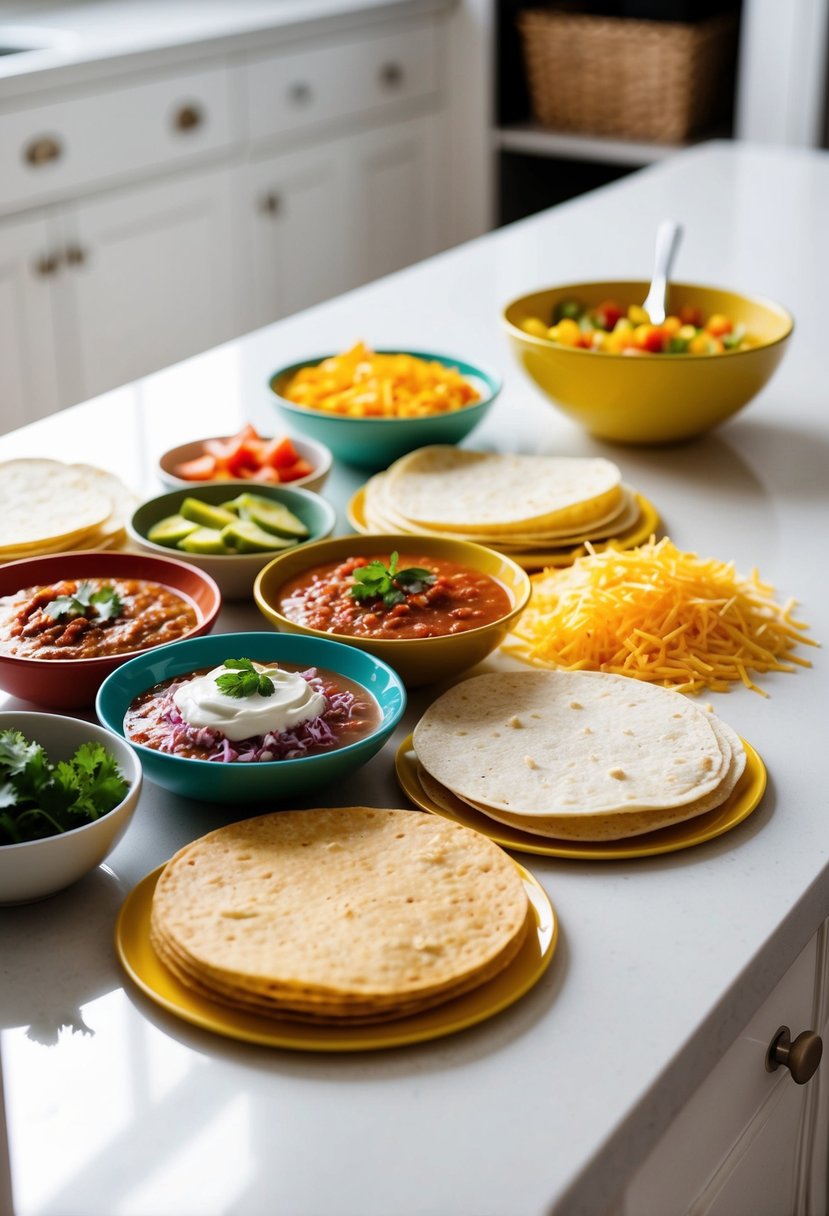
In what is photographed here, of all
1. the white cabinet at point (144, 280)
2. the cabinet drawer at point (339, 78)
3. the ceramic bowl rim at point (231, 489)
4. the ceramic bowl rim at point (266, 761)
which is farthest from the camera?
the cabinet drawer at point (339, 78)

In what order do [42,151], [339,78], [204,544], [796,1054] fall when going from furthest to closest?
[339,78], [42,151], [204,544], [796,1054]

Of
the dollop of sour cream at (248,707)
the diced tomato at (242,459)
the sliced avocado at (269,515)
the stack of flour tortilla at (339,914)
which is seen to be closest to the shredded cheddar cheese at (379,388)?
the diced tomato at (242,459)

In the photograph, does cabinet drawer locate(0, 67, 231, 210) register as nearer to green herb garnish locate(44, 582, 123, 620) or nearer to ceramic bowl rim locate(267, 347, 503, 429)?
ceramic bowl rim locate(267, 347, 503, 429)

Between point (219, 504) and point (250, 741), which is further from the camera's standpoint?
point (219, 504)

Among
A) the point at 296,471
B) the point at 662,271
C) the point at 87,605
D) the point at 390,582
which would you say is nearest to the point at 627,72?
the point at 662,271

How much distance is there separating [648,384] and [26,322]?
2.08 meters

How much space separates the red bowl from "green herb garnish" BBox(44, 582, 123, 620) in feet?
0.22

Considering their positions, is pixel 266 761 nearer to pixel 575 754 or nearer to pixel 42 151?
pixel 575 754

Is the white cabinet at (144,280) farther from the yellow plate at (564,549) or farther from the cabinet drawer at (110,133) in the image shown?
the yellow plate at (564,549)

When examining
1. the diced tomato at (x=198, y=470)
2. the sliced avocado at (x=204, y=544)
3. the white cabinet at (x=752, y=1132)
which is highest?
the sliced avocado at (x=204, y=544)

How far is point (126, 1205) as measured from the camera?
2.61ft

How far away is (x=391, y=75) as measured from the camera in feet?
14.3

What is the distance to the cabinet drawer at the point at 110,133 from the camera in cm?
326

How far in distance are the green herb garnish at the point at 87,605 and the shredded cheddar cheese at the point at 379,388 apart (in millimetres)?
555
